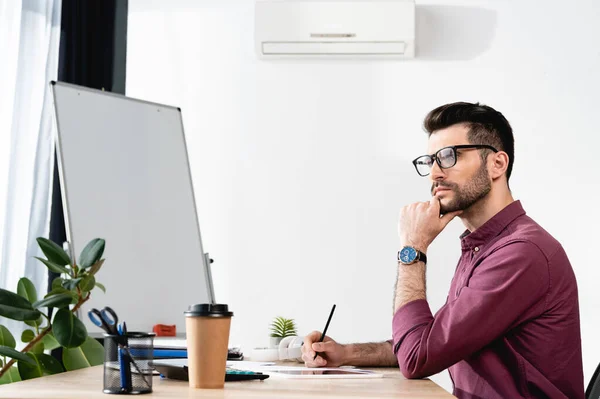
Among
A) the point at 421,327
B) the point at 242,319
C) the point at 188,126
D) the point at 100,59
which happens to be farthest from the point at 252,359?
the point at 100,59

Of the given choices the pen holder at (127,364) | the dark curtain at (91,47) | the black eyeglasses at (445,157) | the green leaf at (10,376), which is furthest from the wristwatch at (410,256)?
the dark curtain at (91,47)

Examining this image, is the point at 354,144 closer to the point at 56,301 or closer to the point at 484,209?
the point at 484,209

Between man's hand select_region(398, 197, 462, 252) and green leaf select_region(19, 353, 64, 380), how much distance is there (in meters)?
1.06

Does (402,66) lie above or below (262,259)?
above

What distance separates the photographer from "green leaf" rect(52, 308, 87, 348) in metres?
1.59

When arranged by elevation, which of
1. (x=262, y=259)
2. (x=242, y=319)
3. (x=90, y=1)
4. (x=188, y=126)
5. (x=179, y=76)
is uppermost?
(x=90, y=1)

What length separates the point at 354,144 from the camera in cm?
340

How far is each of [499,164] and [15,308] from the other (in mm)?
1267

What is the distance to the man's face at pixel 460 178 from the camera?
6.22 ft

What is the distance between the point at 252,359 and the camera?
6.10ft

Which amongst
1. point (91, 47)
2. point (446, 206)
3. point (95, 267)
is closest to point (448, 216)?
point (446, 206)

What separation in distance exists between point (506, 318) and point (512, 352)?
3.5 inches

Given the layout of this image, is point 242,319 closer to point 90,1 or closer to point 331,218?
point 331,218

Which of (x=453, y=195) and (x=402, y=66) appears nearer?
(x=453, y=195)
